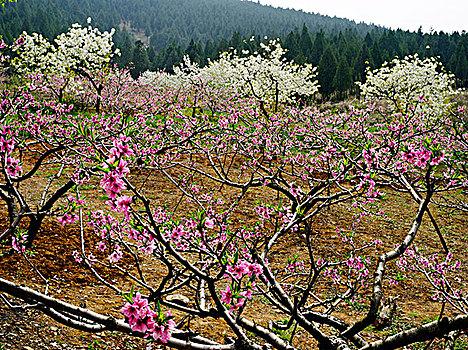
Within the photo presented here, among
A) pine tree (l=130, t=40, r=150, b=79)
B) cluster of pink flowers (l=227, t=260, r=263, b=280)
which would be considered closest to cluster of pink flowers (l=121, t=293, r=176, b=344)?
cluster of pink flowers (l=227, t=260, r=263, b=280)

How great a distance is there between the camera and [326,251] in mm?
7492

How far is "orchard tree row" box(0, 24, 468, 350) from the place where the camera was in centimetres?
184

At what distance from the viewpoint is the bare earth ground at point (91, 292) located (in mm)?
3781

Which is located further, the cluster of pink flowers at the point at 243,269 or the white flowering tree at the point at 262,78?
the white flowering tree at the point at 262,78

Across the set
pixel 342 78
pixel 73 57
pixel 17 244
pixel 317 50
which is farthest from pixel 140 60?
pixel 17 244

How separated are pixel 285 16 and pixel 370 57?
335ft

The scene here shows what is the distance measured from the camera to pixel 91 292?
483cm

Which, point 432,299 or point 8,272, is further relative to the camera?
point 432,299

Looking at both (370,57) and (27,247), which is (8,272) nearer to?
(27,247)

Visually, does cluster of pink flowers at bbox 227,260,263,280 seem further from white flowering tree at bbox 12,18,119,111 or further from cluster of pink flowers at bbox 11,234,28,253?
white flowering tree at bbox 12,18,119,111

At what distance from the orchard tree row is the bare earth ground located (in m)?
0.06

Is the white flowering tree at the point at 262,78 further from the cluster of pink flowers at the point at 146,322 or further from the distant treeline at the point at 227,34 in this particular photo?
the cluster of pink flowers at the point at 146,322

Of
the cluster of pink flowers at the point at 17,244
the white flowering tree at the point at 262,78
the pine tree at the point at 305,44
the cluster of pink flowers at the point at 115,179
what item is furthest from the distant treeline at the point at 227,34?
the cluster of pink flowers at the point at 115,179

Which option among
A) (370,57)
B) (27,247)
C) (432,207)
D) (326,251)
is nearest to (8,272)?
(27,247)
